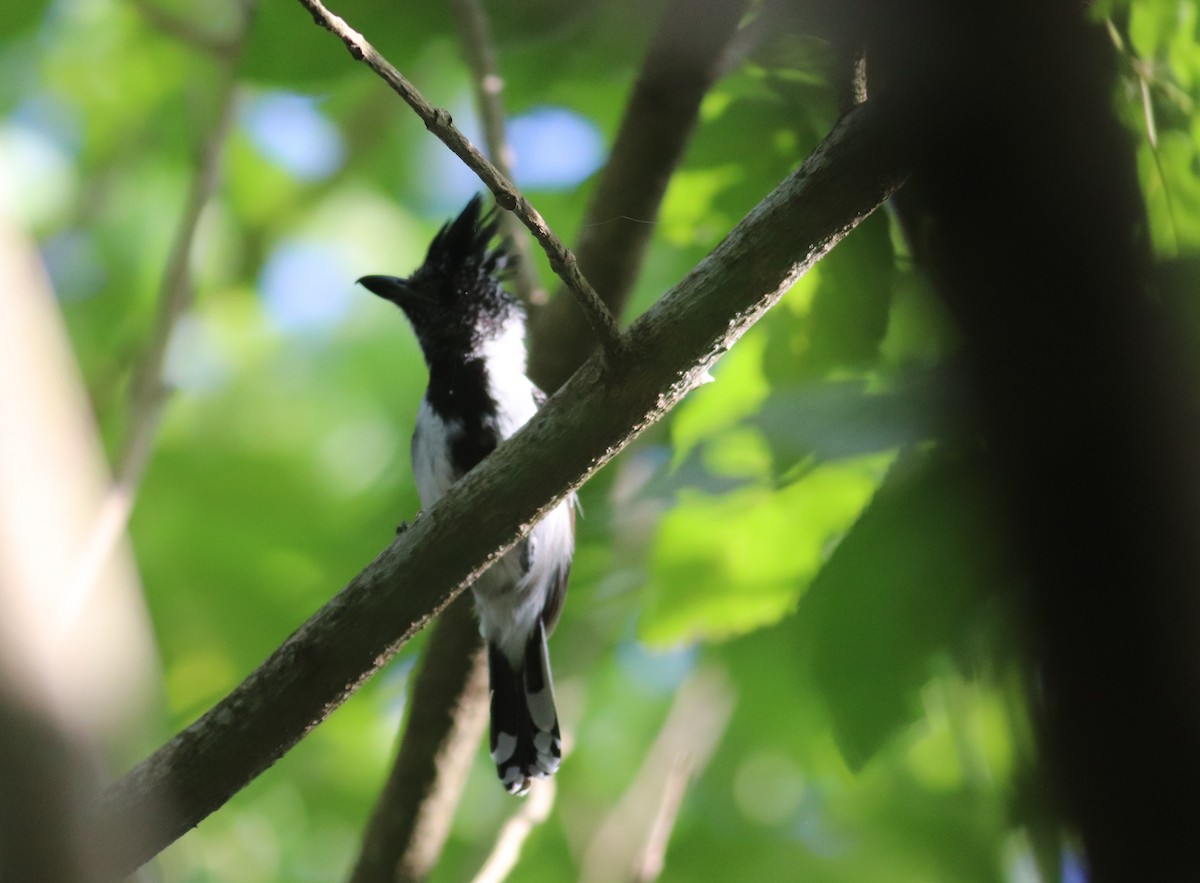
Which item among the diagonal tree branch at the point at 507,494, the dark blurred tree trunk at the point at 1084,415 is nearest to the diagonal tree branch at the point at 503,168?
the diagonal tree branch at the point at 507,494

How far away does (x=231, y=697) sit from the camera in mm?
2330

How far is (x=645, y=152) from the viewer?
3.65 meters

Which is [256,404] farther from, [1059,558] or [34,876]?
[1059,558]

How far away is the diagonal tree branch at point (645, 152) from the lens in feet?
11.1

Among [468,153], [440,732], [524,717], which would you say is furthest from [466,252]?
[468,153]

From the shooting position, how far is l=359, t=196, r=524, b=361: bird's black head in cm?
498

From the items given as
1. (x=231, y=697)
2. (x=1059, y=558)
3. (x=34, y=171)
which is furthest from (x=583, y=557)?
(x=34, y=171)

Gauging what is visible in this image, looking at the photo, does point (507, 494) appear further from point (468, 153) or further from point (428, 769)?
point (428, 769)

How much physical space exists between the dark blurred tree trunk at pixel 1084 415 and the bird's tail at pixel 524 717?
350 centimetres

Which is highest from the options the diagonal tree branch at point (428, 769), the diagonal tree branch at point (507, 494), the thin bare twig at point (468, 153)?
the thin bare twig at point (468, 153)

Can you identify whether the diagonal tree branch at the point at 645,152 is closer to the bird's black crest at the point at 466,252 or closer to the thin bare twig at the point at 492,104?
the thin bare twig at the point at 492,104

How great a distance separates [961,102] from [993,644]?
64cm

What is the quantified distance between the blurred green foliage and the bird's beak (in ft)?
2.38

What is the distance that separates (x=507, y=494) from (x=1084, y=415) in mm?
1643
